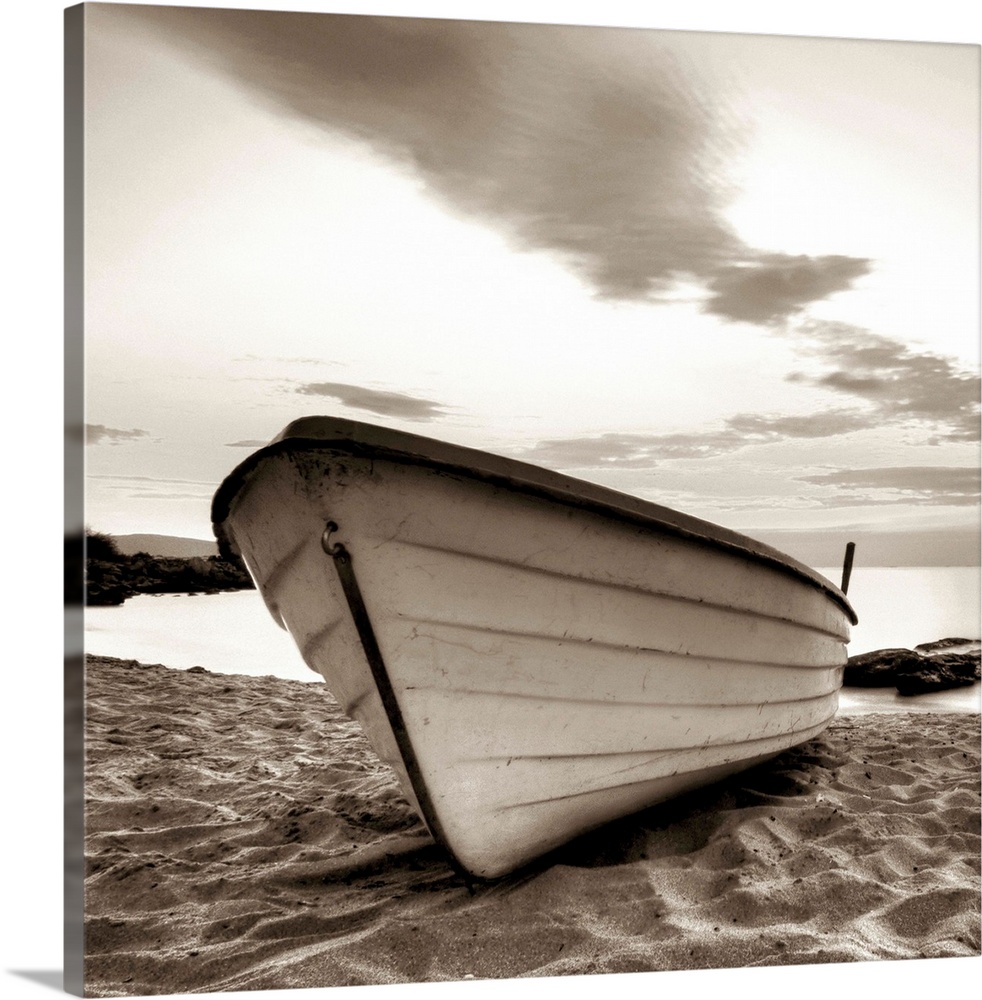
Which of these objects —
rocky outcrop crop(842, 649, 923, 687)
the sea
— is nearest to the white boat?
the sea

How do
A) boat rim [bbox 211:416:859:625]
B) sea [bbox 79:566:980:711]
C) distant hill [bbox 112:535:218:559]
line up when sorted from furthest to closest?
sea [bbox 79:566:980:711] → distant hill [bbox 112:535:218:559] → boat rim [bbox 211:416:859:625]

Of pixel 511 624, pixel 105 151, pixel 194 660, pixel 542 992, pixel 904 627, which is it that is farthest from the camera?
pixel 904 627

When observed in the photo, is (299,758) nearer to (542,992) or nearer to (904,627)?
(542,992)

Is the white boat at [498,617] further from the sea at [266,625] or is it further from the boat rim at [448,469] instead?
the sea at [266,625]

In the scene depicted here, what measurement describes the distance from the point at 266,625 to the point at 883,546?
192cm

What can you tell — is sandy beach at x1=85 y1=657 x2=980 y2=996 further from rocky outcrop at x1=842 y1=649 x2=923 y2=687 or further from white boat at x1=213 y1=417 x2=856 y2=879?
rocky outcrop at x1=842 y1=649 x2=923 y2=687

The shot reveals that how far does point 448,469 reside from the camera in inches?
60.6

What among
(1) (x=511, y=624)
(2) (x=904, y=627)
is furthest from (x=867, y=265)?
(1) (x=511, y=624)

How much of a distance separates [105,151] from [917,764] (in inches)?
108

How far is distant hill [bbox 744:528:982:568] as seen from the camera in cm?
252

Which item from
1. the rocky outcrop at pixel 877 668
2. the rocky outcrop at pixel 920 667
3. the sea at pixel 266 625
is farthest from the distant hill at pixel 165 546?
the rocky outcrop at pixel 877 668

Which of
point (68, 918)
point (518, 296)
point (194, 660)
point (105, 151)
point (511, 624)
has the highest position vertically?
point (105, 151)

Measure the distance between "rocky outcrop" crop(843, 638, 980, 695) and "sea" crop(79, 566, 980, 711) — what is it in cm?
5
